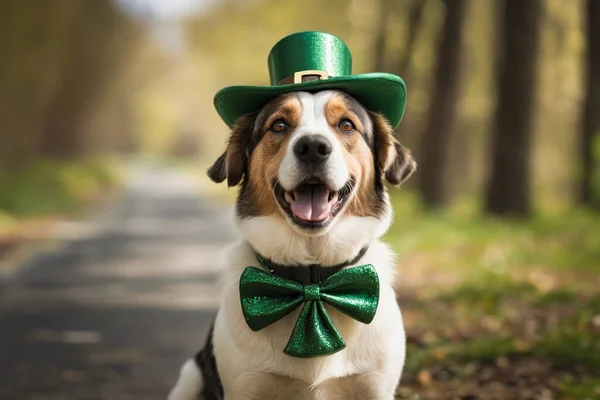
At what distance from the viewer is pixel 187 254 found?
14742 mm

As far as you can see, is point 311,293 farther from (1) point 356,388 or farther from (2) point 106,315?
(2) point 106,315

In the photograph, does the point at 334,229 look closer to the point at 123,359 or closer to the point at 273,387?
the point at 273,387

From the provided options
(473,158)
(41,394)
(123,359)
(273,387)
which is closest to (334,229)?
(273,387)

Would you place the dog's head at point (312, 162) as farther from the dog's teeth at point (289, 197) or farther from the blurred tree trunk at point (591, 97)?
the blurred tree trunk at point (591, 97)

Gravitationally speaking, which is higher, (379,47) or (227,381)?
(379,47)

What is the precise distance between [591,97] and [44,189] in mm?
15420

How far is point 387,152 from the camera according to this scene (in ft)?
14.0

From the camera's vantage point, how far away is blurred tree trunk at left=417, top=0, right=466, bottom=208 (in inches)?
669

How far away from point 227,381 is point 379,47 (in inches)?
787

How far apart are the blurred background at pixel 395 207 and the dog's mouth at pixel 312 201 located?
2.53 meters

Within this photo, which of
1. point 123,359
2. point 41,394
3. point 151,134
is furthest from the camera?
point 151,134

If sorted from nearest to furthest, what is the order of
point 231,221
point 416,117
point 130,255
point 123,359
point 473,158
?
point 231,221, point 123,359, point 130,255, point 416,117, point 473,158

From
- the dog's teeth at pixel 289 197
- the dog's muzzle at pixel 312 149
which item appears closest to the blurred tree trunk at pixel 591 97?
the dog's teeth at pixel 289 197

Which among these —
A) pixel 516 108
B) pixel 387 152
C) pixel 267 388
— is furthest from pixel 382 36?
pixel 267 388
